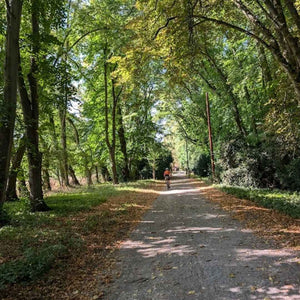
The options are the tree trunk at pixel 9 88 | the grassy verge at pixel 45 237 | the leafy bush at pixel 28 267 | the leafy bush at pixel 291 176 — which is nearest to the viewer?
the leafy bush at pixel 28 267

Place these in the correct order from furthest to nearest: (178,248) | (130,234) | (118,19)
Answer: (118,19)
(130,234)
(178,248)

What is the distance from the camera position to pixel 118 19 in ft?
55.6

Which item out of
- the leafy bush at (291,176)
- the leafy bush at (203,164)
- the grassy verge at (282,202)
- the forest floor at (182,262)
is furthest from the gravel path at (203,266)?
the leafy bush at (203,164)

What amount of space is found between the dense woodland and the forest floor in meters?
2.99

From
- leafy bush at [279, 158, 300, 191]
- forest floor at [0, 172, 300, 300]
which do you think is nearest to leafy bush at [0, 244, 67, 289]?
forest floor at [0, 172, 300, 300]

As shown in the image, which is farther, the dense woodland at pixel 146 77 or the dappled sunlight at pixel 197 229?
the dense woodland at pixel 146 77

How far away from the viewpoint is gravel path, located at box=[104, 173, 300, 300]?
3.64 metres

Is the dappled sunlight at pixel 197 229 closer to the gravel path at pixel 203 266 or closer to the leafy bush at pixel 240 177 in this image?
the gravel path at pixel 203 266

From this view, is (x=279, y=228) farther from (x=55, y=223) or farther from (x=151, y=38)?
(x=151, y=38)

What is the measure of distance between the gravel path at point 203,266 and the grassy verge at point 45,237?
1.20 metres

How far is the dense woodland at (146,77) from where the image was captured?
25.8 feet

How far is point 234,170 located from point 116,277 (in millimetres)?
14095

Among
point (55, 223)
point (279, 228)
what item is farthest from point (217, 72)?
point (55, 223)

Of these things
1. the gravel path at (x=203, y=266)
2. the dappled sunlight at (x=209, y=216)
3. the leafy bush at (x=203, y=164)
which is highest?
the leafy bush at (x=203, y=164)
